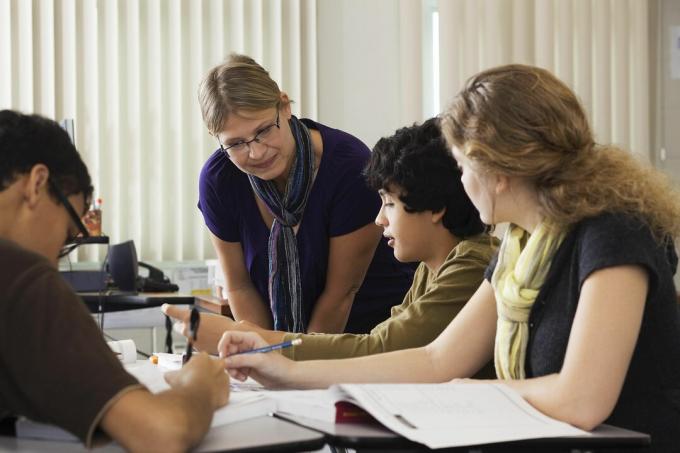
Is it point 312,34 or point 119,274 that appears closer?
point 119,274

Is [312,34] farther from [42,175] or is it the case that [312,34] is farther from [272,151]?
[42,175]

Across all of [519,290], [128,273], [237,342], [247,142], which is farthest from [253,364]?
[128,273]

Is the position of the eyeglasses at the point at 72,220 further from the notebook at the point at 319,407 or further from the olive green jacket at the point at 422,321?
the olive green jacket at the point at 422,321

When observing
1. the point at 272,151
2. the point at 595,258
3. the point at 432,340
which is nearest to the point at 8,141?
the point at 595,258

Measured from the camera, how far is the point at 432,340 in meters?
1.89

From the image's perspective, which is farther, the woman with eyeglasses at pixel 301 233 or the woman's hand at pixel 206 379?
the woman with eyeglasses at pixel 301 233

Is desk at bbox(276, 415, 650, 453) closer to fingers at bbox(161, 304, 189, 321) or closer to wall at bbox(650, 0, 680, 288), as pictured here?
fingers at bbox(161, 304, 189, 321)

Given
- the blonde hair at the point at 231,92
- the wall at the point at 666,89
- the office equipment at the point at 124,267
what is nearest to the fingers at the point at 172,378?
the blonde hair at the point at 231,92

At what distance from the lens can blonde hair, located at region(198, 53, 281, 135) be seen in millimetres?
2230

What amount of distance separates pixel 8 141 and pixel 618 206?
0.89 m

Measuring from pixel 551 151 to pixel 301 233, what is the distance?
1.10m

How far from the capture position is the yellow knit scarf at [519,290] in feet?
5.00

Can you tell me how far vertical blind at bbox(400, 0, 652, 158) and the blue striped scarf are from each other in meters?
2.65

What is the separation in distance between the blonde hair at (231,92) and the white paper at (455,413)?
42.0 inches
